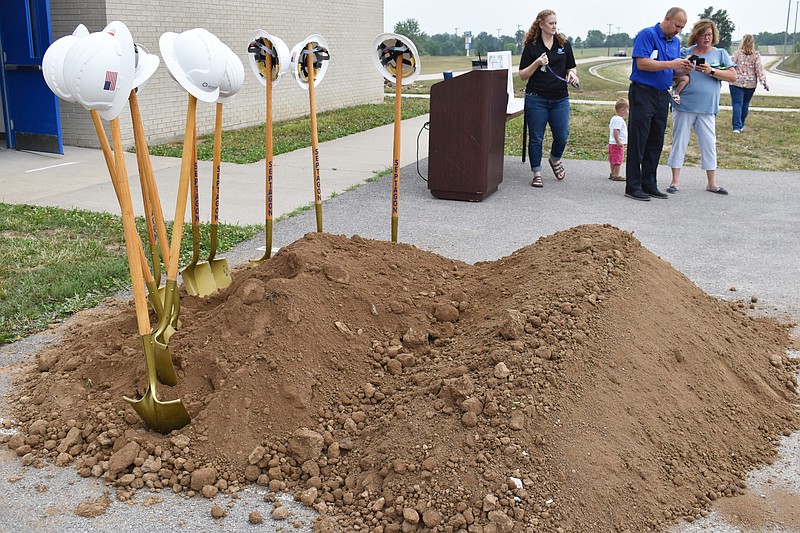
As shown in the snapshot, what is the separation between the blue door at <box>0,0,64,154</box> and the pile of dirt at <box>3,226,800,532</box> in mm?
6938

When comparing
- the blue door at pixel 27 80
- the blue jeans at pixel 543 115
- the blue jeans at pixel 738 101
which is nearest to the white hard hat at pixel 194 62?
the blue jeans at pixel 543 115

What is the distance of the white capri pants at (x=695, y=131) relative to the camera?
8.32m

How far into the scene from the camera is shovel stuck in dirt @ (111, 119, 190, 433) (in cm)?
314

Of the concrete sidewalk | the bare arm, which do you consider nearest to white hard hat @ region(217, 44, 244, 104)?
the concrete sidewalk

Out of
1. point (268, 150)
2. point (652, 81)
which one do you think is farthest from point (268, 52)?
point (652, 81)

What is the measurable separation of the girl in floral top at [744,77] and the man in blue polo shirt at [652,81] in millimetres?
6859

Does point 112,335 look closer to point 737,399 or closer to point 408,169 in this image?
point 737,399

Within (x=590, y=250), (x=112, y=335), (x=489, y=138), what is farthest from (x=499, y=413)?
(x=489, y=138)

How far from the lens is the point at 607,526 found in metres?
2.74

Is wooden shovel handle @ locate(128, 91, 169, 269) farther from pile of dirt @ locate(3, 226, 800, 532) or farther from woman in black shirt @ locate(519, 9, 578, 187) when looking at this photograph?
woman in black shirt @ locate(519, 9, 578, 187)

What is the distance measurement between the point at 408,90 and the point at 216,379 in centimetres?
2098

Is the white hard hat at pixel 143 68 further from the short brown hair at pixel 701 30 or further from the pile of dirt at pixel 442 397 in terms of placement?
the short brown hair at pixel 701 30

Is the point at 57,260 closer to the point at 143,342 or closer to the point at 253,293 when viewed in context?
the point at 253,293

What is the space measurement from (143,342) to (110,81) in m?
1.03
